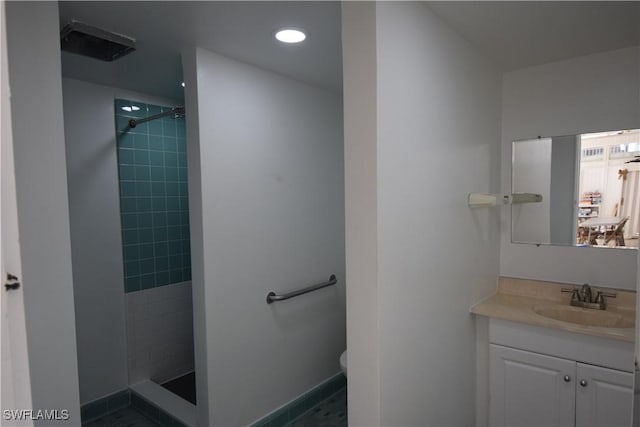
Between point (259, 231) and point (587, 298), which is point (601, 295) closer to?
point (587, 298)

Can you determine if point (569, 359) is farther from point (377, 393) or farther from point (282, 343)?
point (282, 343)

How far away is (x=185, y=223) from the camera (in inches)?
120

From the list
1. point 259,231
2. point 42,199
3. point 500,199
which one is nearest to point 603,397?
point 500,199

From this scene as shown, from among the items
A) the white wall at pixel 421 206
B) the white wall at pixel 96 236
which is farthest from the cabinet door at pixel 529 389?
the white wall at pixel 96 236

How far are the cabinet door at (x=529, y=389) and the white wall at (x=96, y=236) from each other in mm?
2454

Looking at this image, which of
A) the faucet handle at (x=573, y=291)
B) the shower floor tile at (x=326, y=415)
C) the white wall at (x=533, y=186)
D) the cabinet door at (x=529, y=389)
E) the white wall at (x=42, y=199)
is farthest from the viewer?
the shower floor tile at (x=326, y=415)

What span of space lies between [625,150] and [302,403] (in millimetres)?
2398

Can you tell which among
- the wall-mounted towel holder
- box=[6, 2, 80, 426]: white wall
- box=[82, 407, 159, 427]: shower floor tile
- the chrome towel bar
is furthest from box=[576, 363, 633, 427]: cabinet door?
box=[82, 407, 159, 427]: shower floor tile

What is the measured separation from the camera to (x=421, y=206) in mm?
1494

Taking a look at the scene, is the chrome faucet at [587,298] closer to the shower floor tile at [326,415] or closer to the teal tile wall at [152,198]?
the shower floor tile at [326,415]

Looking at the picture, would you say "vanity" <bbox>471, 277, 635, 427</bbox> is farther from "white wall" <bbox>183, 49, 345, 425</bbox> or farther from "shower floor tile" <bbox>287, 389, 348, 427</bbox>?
"white wall" <bbox>183, 49, 345, 425</bbox>

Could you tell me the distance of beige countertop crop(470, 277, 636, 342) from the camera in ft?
5.53

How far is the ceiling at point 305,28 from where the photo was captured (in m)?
1.49

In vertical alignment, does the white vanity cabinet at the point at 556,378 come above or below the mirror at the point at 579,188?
below
